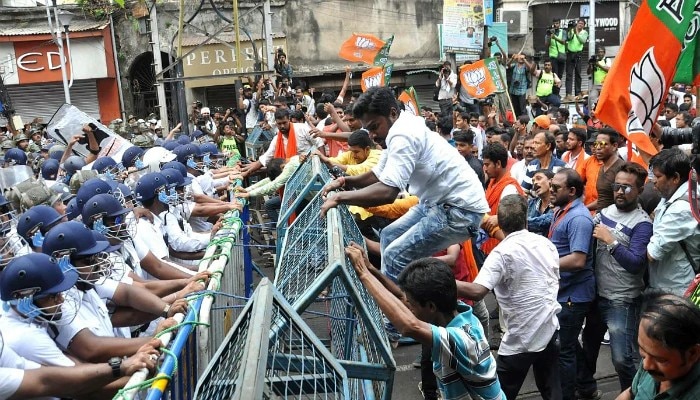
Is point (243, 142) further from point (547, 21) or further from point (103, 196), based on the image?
point (547, 21)

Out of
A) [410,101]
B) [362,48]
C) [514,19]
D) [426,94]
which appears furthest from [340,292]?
[514,19]

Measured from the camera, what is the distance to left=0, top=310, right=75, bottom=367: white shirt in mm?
3379

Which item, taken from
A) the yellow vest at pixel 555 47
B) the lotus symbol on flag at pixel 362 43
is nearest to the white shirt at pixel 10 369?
the lotus symbol on flag at pixel 362 43

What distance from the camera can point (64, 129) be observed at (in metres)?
11.1

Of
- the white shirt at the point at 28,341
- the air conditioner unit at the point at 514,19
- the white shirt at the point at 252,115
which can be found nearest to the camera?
the white shirt at the point at 28,341

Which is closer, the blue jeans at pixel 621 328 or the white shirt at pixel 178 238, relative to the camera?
the blue jeans at pixel 621 328

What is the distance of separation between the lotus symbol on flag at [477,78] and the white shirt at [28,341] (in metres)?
11.6

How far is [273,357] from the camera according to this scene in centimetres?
261

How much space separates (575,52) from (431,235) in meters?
16.6

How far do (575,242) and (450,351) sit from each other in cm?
214

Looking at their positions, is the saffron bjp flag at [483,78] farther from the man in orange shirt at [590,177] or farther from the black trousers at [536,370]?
the black trousers at [536,370]

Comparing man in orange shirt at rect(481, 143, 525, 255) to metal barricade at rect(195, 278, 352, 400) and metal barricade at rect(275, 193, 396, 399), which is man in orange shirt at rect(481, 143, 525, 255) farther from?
metal barricade at rect(195, 278, 352, 400)

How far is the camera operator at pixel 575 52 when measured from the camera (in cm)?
1947

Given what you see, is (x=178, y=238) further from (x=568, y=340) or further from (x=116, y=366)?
(x=568, y=340)
